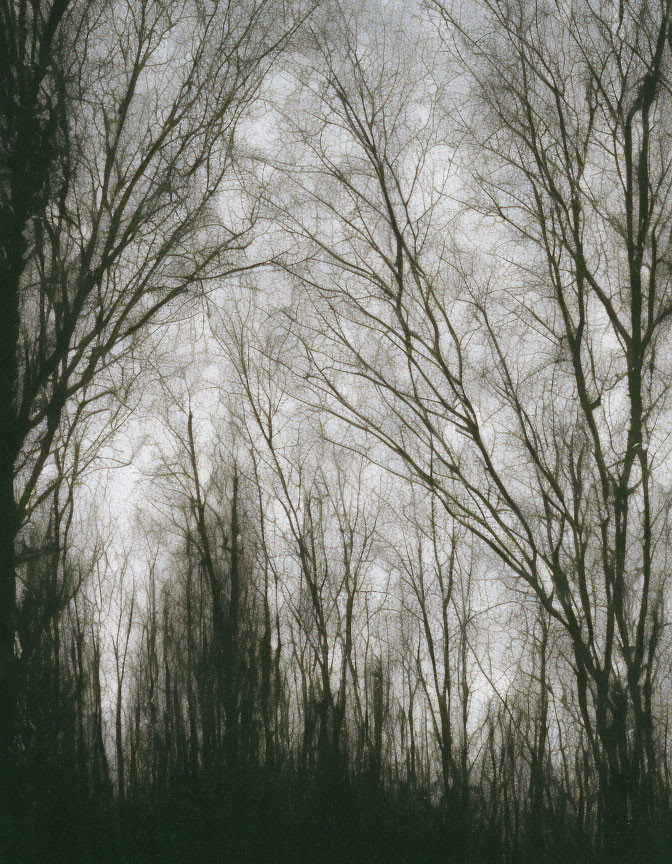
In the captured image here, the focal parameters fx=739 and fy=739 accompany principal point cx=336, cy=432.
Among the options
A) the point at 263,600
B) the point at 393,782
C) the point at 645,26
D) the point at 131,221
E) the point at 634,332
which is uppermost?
the point at 645,26

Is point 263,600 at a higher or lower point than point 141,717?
higher

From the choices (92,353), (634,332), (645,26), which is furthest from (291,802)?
(645,26)

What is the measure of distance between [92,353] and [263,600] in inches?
173

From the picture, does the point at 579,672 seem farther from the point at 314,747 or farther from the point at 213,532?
the point at 213,532

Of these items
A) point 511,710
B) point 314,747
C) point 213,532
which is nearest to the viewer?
point 314,747

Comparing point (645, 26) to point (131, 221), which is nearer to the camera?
point (131, 221)

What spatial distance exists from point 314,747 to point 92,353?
535 centimetres

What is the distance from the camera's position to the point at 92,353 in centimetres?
556

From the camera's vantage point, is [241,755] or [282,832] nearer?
[282,832]

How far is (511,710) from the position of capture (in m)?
10.1

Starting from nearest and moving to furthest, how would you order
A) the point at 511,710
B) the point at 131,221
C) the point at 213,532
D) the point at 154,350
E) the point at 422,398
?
the point at 131,221, the point at 422,398, the point at 154,350, the point at 213,532, the point at 511,710

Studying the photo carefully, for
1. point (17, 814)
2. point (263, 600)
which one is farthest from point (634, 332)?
point (17, 814)

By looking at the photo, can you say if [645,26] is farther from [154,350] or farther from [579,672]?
[579,672]

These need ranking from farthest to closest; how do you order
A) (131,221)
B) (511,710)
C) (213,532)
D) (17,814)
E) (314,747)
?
(511,710), (213,532), (314,747), (131,221), (17,814)
